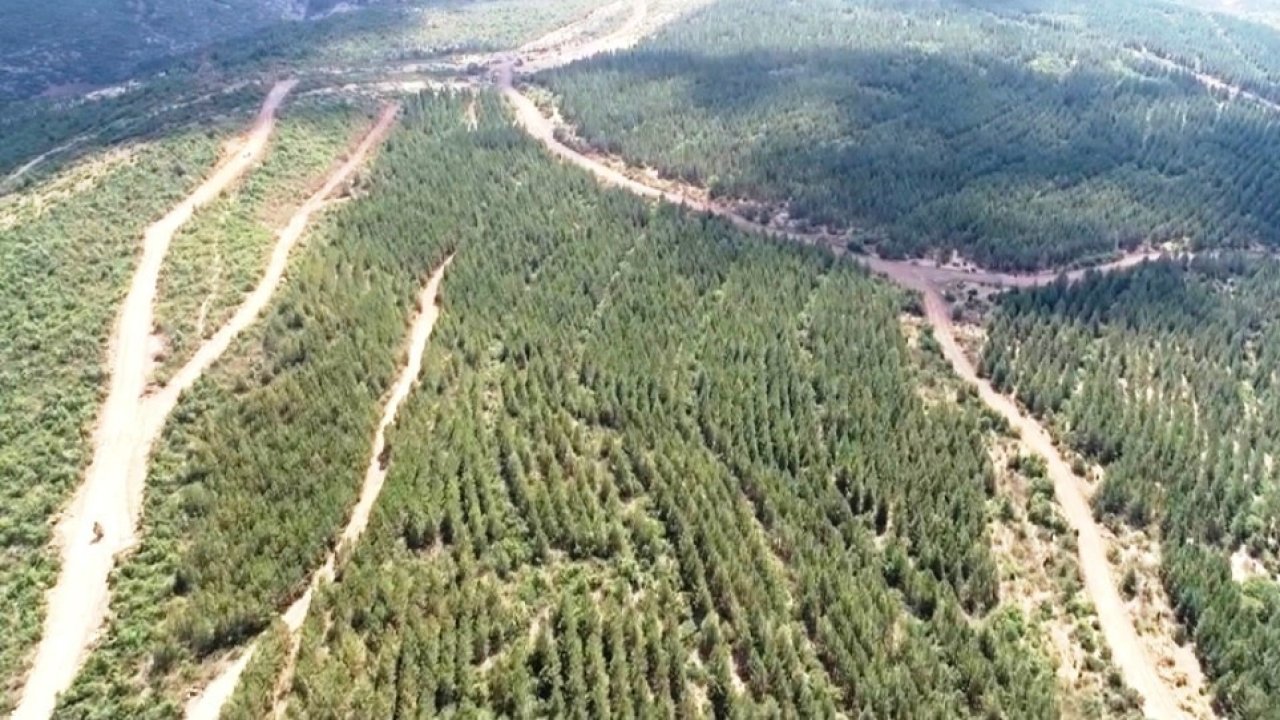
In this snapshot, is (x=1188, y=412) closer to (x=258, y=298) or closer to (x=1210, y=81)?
(x=258, y=298)

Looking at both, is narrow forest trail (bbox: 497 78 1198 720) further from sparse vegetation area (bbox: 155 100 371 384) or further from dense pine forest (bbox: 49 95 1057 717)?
sparse vegetation area (bbox: 155 100 371 384)

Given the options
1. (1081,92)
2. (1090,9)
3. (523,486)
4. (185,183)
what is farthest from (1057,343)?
(1090,9)

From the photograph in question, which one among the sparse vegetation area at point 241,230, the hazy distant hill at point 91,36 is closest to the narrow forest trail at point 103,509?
the sparse vegetation area at point 241,230

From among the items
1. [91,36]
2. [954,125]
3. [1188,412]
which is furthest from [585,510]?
[91,36]

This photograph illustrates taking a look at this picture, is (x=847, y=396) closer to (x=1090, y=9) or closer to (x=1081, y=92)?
(x=1081, y=92)

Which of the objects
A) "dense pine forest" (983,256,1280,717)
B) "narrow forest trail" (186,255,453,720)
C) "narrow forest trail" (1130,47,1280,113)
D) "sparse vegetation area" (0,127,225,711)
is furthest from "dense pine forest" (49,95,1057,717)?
"narrow forest trail" (1130,47,1280,113)

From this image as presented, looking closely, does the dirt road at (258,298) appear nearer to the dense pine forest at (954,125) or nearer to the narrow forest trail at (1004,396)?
the narrow forest trail at (1004,396)
